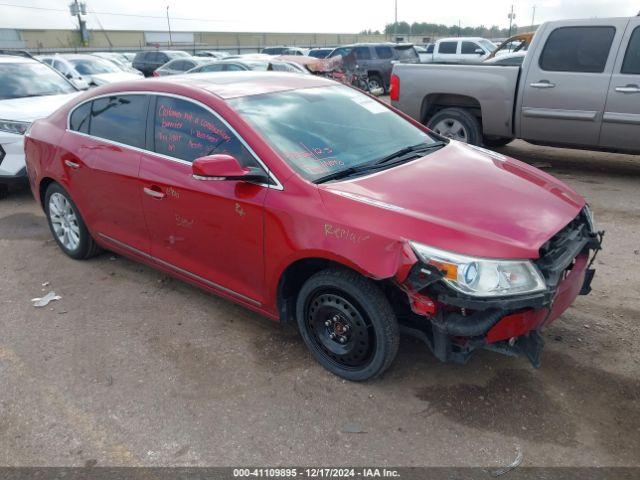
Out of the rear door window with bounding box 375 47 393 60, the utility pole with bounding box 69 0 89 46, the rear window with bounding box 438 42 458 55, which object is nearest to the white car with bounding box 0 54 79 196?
the rear door window with bounding box 375 47 393 60

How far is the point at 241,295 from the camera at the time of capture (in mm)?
3473

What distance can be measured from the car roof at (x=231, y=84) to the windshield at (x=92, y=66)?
45.3 feet

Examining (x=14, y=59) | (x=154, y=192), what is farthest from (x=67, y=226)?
(x=14, y=59)

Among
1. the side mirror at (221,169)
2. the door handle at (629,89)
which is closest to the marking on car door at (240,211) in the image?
the side mirror at (221,169)

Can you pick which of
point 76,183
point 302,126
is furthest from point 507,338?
point 76,183

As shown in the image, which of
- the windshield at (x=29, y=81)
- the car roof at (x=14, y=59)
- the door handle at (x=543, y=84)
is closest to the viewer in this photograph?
the door handle at (x=543, y=84)

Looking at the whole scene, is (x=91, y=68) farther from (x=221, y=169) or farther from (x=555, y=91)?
(x=221, y=169)

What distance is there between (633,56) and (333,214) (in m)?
5.42

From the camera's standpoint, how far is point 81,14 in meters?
48.7

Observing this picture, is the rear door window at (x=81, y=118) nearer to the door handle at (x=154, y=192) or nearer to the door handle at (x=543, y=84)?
the door handle at (x=154, y=192)

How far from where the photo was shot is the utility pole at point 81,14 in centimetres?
4681

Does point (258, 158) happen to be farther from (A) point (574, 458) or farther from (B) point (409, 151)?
(A) point (574, 458)

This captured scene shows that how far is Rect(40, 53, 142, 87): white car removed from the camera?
15352 mm

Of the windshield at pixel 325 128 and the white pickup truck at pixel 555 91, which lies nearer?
the windshield at pixel 325 128
